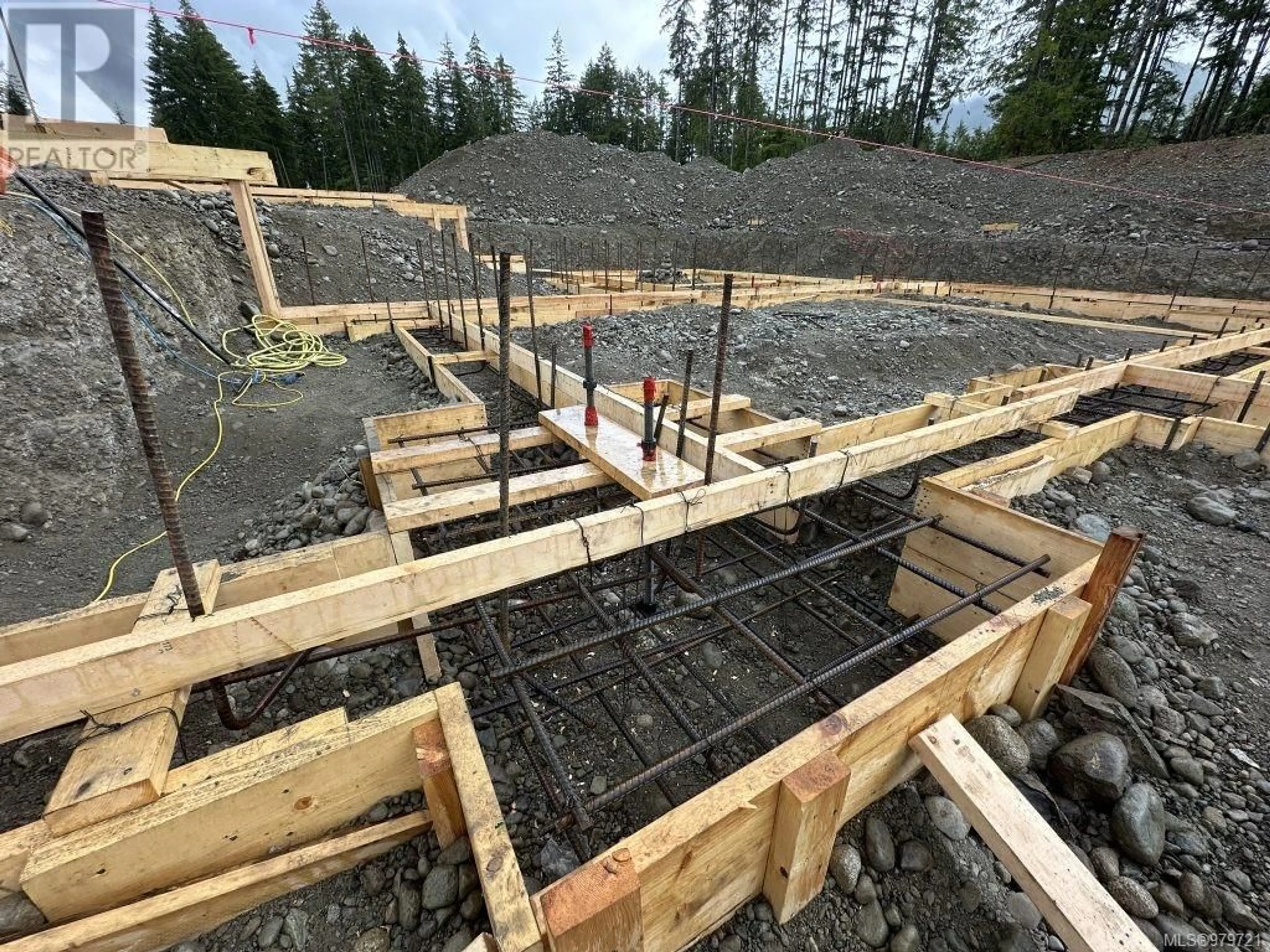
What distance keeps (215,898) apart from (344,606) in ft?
2.99

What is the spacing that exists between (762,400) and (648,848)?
18.7 ft

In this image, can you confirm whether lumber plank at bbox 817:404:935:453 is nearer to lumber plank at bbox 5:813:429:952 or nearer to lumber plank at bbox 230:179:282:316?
lumber plank at bbox 5:813:429:952

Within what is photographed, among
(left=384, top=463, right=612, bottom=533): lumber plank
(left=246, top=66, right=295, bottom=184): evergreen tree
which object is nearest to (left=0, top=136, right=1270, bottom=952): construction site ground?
(left=384, top=463, right=612, bottom=533): lumber plank

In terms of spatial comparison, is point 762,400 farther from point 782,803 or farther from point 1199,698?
point 782,803

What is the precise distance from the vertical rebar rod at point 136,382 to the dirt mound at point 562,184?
2917 centimetres

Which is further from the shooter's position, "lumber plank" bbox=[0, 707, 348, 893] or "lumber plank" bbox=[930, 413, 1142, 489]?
"lumber plank" bbox=[930, 413, 1142, 489]

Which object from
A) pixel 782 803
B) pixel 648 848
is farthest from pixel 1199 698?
pixel 648 848

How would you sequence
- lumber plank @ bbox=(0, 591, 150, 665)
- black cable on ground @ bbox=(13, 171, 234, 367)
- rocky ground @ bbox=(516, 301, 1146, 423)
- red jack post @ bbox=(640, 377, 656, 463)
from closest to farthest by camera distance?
lumber plank @ bbox=(0, 591, 150, 665) < red jack post @ bbox=(640, 377, 656, 463) < black cable on ground @ bbox=(13, 171, 234, 367) < rocky ground @ bbox=(516, 301, 1146, 423)

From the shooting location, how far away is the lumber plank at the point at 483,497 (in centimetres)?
279

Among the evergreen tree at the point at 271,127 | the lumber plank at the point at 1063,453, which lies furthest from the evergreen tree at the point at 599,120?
the lumber plank at the point at 1063,453

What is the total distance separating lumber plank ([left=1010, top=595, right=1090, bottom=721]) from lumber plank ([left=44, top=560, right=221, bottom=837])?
11.7 feet

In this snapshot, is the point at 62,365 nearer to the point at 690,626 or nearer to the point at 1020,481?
the point at 690,626

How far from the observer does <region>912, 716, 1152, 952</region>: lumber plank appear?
160cm

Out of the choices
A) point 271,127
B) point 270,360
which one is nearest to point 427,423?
point 270,360
